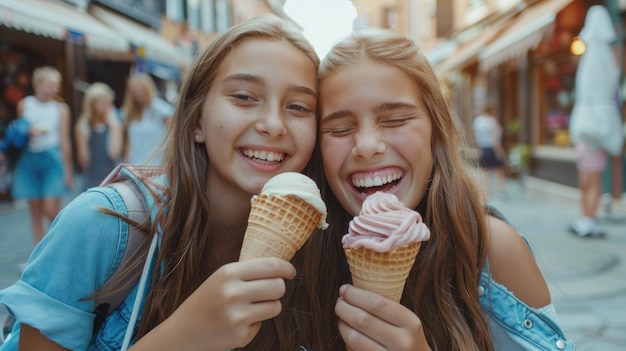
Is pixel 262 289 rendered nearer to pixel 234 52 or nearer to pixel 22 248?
pixel 234 52

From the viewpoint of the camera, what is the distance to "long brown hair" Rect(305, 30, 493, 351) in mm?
1759

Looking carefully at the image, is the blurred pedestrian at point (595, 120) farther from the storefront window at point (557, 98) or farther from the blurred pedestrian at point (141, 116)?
the blurred pedestrian at point (141, 116)

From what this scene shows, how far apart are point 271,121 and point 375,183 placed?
0.41 metres

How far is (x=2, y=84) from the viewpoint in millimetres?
9602

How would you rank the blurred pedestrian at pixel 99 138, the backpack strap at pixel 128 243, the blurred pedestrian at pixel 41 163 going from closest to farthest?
the backpack strap at pixel 128 243, the blurred pedestrian at pixel 41 163, the blurred pedestrian at pixel 99 138

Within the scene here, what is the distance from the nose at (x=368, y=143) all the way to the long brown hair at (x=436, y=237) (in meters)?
0.26

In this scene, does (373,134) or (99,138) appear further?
(99,138)

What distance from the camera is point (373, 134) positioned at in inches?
68.1

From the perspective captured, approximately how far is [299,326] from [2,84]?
9.96 meters

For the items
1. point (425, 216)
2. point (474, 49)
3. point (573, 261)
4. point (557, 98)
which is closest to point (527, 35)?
point (557, 98)

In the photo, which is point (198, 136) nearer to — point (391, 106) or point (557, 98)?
point (391, 106)

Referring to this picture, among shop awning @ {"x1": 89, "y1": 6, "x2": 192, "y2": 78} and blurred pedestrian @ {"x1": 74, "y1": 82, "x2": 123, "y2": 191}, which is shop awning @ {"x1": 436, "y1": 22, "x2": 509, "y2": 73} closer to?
shop awning @ {"x1": 89, "y1": 6, "x2": 192, "y2": 78}

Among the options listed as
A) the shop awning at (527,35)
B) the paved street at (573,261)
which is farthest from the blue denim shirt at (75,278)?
the shop awning at (527,35)

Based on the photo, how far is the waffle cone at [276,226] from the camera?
58.4 inches
